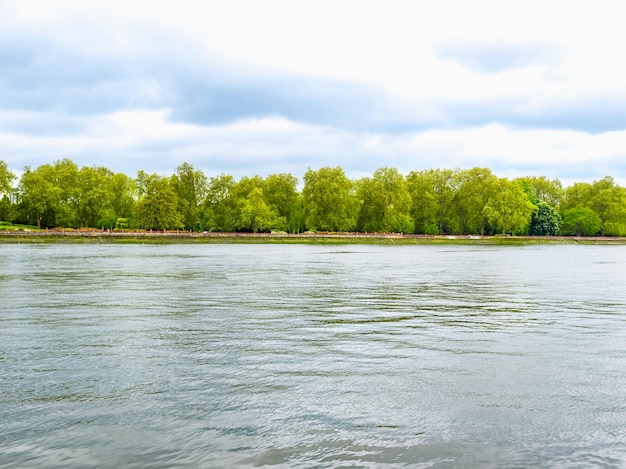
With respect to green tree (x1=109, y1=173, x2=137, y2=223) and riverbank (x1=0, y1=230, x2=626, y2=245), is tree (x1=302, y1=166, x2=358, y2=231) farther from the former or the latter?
green tree (x1=109, y1=173, x2=137, y2=223)

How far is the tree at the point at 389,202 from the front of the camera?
13625 centimetres

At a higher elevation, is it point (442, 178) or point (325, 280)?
point (442, 178)

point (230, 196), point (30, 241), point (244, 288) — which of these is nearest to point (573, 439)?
point (244, 288)

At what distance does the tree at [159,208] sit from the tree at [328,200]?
2932cm

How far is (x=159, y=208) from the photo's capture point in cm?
13125

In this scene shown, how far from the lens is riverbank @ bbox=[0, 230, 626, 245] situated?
113312 mm

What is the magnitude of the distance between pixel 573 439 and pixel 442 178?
465ft

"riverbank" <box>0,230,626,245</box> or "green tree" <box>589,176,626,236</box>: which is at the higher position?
"green tree" <box>589,176,626,236</box>

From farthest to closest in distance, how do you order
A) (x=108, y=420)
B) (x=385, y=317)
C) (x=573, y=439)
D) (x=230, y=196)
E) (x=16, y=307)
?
(x=230, y=196), (x=16, y=307), (x=385, y=317), (x=108, y=420), (x=573, y=439)

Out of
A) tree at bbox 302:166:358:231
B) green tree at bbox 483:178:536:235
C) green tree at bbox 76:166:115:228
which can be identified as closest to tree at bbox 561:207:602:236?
green tree at bbox 483:178:536:235

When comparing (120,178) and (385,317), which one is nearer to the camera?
(385,317)

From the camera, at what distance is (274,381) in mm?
11500

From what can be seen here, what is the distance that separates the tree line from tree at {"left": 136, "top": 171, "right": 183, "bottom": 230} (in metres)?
0.22

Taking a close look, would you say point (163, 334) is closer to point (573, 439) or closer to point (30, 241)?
point (573, 439)
